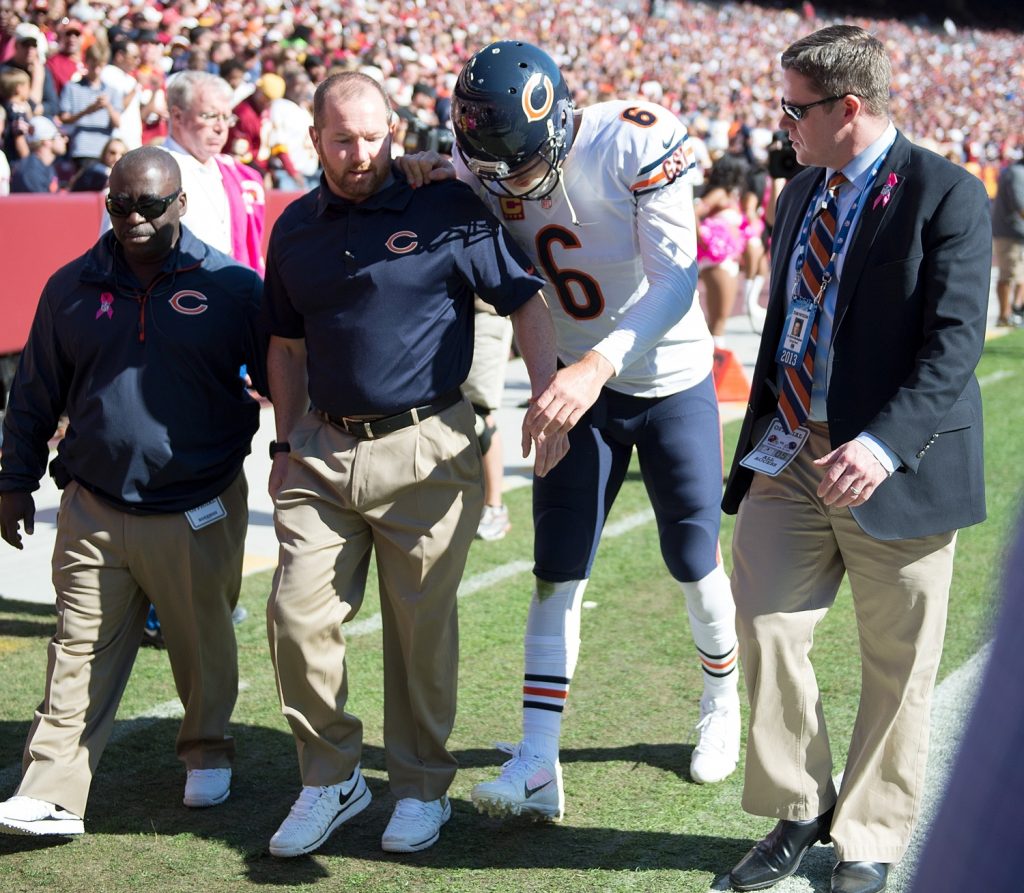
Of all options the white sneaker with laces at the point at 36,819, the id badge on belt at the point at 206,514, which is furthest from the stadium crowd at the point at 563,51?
the white sneaker with laces at the point at 36,819

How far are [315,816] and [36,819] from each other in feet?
2.36

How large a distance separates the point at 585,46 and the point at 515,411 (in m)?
25.4

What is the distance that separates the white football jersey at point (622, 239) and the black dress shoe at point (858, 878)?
133 centimetres

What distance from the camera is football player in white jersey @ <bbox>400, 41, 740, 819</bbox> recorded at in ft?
11.2

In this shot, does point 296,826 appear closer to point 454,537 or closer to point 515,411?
point 454,537

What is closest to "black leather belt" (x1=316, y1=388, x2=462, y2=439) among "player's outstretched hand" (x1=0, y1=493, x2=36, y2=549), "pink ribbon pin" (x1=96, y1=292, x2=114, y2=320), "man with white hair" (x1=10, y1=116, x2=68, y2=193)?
"pink ribbon pin" (x1=96, y1=292, x2=114, y2=320)

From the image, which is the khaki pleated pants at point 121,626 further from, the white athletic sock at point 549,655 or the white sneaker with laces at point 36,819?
the white athletic sock at point 549,655

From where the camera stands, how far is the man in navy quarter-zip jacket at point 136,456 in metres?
3.78

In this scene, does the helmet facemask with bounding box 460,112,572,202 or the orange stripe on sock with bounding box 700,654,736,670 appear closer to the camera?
the helmet facemask with bounding box 460,112,572,202

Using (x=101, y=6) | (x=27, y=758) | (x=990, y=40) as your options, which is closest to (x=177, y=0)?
(x=101, y=6)

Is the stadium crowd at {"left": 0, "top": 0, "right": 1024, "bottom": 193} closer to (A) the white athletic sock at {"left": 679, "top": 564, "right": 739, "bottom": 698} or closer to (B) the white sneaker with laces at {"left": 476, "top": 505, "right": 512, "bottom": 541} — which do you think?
(B) the white sneaker with laces at {"left": 476, "top": 505, "right": 512, "bottom": 541}

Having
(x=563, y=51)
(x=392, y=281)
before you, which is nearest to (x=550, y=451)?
(x=392, y=281)

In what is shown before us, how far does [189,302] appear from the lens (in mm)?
3871

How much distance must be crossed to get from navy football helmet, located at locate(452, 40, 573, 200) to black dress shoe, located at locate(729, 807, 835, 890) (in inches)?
68.9
